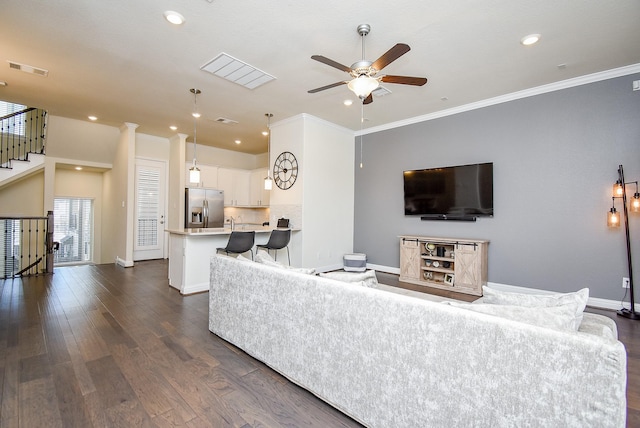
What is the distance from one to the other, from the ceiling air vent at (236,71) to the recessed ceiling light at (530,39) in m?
2.87

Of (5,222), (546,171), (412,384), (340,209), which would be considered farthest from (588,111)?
(5,222)

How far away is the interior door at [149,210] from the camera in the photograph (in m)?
6.81

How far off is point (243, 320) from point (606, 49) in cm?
470

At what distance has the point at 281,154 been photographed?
584cm

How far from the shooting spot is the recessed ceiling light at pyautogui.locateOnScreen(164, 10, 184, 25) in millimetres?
2668

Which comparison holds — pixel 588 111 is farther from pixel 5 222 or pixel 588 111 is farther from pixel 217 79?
pixel 5 222

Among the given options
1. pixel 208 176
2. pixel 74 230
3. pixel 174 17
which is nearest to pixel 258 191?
pixel 208 176

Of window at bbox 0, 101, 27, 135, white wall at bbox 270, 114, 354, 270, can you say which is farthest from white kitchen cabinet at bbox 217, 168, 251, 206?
window at bbox 0, 101, 27, 135

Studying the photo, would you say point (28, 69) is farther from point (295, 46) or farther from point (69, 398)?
point (69, 398)

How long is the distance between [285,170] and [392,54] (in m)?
3.61

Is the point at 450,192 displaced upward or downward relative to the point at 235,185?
downward

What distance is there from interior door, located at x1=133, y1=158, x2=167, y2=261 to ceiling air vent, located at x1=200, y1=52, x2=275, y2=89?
165 inches

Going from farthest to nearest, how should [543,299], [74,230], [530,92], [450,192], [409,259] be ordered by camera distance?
[74,230]
[409,259]
[450,192]
[530,92]
[543,299]

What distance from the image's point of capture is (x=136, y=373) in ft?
7.12
